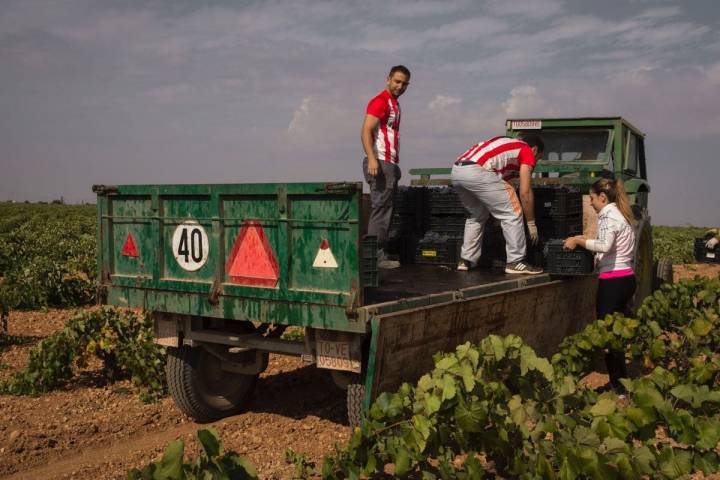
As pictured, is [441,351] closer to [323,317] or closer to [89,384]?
[323,317]

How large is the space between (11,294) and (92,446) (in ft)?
22.6

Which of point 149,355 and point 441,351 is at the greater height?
point 441,351

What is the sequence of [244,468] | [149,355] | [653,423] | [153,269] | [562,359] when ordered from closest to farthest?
1. [244,468]
2. [653,423]
3. [153,269]
4. [562,359]
5. [149,355]

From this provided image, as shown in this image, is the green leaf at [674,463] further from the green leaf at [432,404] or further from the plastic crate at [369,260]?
the plastic crate at [369,260]

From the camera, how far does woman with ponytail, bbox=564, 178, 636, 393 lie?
6.09 m

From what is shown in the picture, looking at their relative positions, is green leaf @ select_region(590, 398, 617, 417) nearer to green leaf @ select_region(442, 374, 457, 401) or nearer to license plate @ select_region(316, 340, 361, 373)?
green leaf @ select_region(442, 374, 457, 401)

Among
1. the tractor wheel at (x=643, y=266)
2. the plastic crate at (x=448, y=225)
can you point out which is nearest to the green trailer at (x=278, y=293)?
the plastic crate at (x=448, y=225)

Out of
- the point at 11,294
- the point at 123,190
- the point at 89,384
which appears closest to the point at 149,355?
the point at 89,384

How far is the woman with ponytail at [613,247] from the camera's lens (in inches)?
240

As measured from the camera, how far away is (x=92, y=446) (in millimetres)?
5469

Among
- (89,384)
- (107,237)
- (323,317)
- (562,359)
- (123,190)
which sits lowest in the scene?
(89,384)

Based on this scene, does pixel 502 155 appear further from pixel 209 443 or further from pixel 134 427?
pixel 209 443

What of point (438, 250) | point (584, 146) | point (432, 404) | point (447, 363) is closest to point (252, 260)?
point (447, 363)

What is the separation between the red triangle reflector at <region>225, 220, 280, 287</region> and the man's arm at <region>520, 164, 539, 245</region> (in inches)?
113
